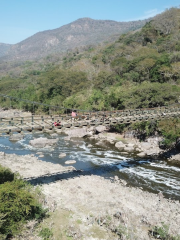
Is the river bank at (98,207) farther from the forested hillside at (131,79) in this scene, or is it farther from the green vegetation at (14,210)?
the forested hillside at (131,79)

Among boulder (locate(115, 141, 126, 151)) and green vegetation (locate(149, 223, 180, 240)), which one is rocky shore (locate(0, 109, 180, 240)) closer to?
green vegetation (locate(149, 223, 180, 240))

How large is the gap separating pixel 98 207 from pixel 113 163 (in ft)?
22.6

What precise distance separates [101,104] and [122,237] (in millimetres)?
22869

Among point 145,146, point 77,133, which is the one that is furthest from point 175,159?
point 77,133

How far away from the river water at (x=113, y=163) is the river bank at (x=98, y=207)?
1048 mm

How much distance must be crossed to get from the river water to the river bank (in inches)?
41.2

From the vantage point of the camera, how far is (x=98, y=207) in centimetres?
1004

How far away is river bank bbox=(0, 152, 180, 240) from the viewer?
8.23 metres

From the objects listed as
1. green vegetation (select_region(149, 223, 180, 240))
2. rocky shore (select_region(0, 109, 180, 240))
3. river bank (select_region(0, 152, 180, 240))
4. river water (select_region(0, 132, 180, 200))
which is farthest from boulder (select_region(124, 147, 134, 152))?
green vegetation (select_region(149, 223, 180, 240))

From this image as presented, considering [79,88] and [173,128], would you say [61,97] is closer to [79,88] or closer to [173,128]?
[79,88]

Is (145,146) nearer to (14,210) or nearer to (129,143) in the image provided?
(129,143)

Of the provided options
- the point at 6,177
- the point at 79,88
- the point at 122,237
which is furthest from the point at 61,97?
the point at 122,237

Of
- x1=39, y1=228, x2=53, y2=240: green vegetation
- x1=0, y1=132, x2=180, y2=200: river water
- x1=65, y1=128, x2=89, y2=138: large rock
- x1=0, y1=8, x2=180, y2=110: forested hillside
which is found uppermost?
x1=0, y1=8, x2=180, y2=110: forested hillside

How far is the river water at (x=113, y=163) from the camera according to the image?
13277 millimetres
